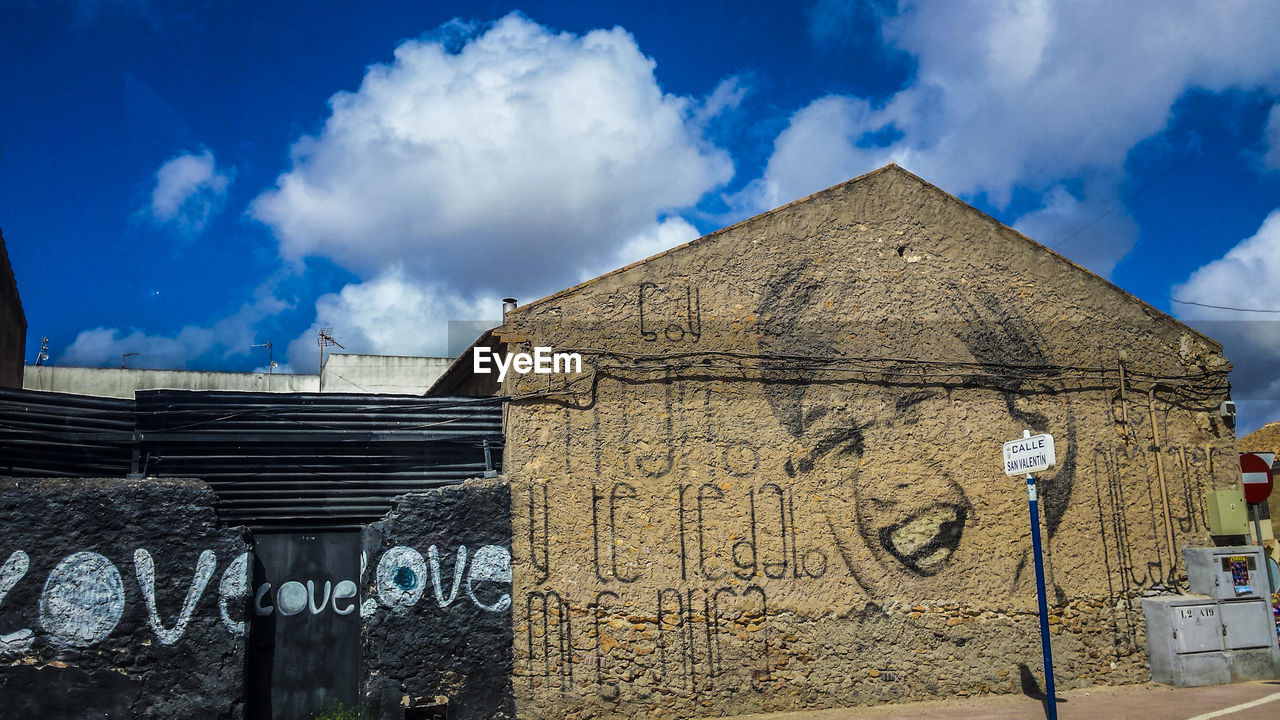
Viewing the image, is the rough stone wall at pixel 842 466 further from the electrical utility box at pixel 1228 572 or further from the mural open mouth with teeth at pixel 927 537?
the electrical utility box at pixel 1228 572

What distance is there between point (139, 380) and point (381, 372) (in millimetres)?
6988

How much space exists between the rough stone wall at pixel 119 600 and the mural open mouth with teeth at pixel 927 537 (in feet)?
21.2

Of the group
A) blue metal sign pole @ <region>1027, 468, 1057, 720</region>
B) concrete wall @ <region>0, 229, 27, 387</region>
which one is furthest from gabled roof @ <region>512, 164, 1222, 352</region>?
concrete wall @ <region>0, 229, 27, 387</region>

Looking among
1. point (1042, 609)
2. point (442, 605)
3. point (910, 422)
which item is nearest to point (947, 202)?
point (910, 422)

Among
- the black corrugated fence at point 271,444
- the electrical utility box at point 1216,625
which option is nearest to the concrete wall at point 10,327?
the black corrugated fence at point 271,444

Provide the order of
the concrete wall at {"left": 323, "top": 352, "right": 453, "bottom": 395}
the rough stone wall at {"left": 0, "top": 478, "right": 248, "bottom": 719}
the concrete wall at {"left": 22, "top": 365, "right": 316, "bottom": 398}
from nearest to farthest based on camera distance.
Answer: the rough stone wall at {"left": 0, "top": 478, "right": 248, "bottom": 719} → the concrete wall at {"left": 22, "top": 365, "right": 316, "bottom": 398} → the concrete wall at {"left": 323, "top": 352, "right": 453, "bottom": 395}

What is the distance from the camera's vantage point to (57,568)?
22.6 ft

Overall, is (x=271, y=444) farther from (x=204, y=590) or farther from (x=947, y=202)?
(x=947, y=202)

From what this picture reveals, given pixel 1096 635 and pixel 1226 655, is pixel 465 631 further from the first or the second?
pixel 1226 655

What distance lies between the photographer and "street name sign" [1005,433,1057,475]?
724 cm

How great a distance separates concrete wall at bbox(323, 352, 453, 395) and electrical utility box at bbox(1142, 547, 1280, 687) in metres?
18.6

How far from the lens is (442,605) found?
772cm

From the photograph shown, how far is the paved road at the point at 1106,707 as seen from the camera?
8305 mm

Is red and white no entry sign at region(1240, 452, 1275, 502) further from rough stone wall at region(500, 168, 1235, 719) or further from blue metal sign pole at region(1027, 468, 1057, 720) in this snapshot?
blue metal sign pole at region(1027, 468, 1057, 720)
